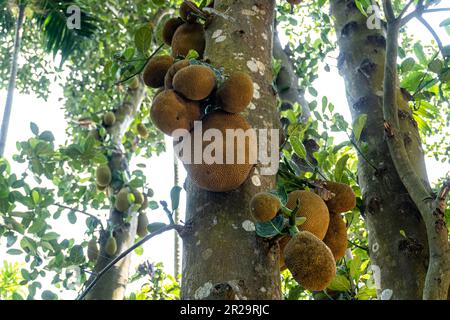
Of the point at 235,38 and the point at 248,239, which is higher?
the point at 235,38

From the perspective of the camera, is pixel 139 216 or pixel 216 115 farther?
pixel 139 216

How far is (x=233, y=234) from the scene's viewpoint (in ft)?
2.58

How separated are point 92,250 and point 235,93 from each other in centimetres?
204

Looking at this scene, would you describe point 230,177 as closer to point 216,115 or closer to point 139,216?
point 216,115

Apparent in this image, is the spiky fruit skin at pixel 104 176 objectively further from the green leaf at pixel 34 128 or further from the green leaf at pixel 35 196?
the green leaf at pixel 35 196

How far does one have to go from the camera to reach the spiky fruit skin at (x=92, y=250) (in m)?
2.63

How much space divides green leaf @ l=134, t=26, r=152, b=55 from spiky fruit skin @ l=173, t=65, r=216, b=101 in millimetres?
380

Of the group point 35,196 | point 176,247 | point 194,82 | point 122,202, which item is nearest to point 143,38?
point 194,82

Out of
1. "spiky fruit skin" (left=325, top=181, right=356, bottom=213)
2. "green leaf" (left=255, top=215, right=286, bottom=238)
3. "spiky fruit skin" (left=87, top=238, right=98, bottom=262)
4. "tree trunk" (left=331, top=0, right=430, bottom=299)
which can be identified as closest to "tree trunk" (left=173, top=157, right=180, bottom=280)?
"spiky fruit skin" (left=87, top=238, right=98, bottom=262)

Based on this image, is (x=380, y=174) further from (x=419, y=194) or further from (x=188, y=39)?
(x=188, y=39)

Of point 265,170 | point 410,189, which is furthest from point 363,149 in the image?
point 265,170

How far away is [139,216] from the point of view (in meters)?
3.11
